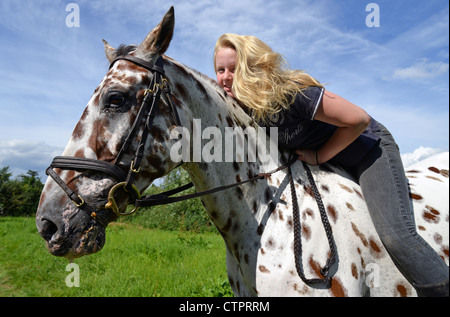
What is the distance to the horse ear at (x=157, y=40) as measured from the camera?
2.11 meters

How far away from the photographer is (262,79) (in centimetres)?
237

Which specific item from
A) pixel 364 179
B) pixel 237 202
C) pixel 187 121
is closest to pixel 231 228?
pixel 237 202

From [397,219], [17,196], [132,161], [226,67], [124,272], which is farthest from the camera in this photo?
[17,196]

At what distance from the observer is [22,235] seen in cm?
1223

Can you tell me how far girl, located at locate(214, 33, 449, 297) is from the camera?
2.06m

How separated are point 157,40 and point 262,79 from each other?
85 centimetres

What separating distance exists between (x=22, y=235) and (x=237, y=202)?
1341 cm

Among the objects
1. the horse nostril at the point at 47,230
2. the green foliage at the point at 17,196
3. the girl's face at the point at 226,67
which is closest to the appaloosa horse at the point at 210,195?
the horse nostril at the point at 47,230

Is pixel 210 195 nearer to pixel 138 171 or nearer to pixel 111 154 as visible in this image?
pixel 138 171

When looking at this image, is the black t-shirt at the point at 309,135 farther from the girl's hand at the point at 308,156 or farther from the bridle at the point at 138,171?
the bridle at the point at 138,171

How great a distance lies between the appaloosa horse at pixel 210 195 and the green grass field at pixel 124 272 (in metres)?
3.23

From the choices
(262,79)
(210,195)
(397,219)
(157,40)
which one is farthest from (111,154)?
(397,219)

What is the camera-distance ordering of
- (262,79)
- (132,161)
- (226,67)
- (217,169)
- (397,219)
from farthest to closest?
(226,67)
(262,79)
(217,169)
(397,219)
(132,161)
